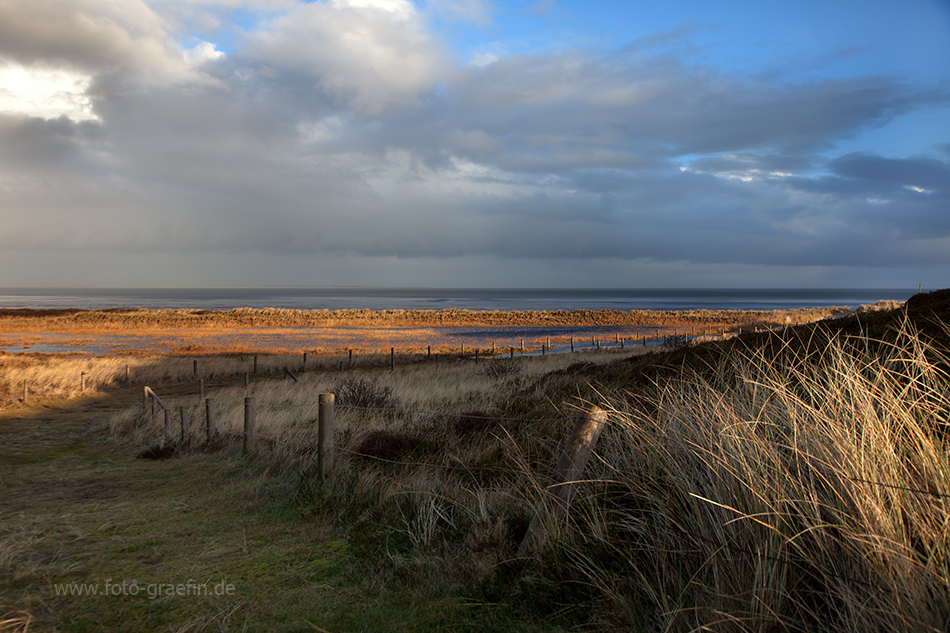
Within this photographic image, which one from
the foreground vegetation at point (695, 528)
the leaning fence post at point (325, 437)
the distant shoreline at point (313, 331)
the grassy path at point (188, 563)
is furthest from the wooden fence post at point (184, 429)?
the distant shoreline at point (313, 331)

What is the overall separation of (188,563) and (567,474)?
3.44m

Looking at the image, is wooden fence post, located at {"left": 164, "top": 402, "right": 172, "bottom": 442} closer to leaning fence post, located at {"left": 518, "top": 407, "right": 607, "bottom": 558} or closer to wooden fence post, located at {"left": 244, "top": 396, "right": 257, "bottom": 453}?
wooden fence post, located at {"left": 244, "top": 396, "right": 257, "bottom": 453}

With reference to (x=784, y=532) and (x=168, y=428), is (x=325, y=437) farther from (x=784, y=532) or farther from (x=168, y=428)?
(x=168, y=428)

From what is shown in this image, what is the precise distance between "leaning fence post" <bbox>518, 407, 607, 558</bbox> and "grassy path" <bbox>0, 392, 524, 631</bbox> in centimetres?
64

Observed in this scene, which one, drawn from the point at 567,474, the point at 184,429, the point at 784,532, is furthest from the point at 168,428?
the point at 784,532

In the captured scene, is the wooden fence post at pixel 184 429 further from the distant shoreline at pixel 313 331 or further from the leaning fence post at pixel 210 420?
the distant shoreline at pixel 313 331

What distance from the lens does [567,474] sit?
4.08 m

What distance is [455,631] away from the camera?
11.4 feet

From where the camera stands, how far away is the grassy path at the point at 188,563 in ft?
12.4

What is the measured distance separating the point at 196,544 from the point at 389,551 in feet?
6.80

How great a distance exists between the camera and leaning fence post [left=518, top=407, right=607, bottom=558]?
3.99 meters

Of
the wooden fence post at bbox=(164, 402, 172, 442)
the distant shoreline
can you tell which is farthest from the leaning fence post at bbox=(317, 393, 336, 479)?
the distant shoreline

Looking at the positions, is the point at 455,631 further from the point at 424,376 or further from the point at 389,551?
the point at 424,376

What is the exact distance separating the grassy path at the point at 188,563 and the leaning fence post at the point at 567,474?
639 millimetres
